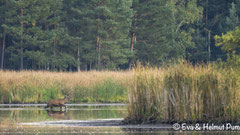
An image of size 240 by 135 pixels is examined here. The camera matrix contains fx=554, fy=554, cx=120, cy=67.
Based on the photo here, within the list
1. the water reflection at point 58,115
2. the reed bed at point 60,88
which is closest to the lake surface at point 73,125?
the water reflection at point 58,115

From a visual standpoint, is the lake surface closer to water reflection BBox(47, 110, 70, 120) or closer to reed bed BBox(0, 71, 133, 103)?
water reflection BBox(47, 110, 70, 120)

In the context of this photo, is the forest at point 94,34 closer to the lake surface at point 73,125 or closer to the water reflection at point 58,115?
the water reflection at point 58,115

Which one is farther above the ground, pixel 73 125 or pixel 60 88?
pixel 60 88

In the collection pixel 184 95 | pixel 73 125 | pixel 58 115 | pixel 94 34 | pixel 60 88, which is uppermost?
pixel 94 34

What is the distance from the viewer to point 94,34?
2657 inches

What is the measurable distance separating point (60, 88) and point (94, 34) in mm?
35240

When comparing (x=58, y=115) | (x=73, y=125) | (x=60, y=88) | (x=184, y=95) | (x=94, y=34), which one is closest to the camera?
(x=184, y=95)

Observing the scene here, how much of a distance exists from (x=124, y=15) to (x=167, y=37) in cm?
977

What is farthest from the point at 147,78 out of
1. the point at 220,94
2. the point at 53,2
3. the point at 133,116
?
the point at 53,2

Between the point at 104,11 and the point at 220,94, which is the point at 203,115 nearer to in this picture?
the point at 220,94

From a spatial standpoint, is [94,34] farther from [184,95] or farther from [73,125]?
[184,95]

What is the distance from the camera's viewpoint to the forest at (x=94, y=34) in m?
64.9

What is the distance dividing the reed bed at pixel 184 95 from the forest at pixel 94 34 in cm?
4471

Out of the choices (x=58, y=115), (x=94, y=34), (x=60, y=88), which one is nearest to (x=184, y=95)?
(x=58, y=115)
